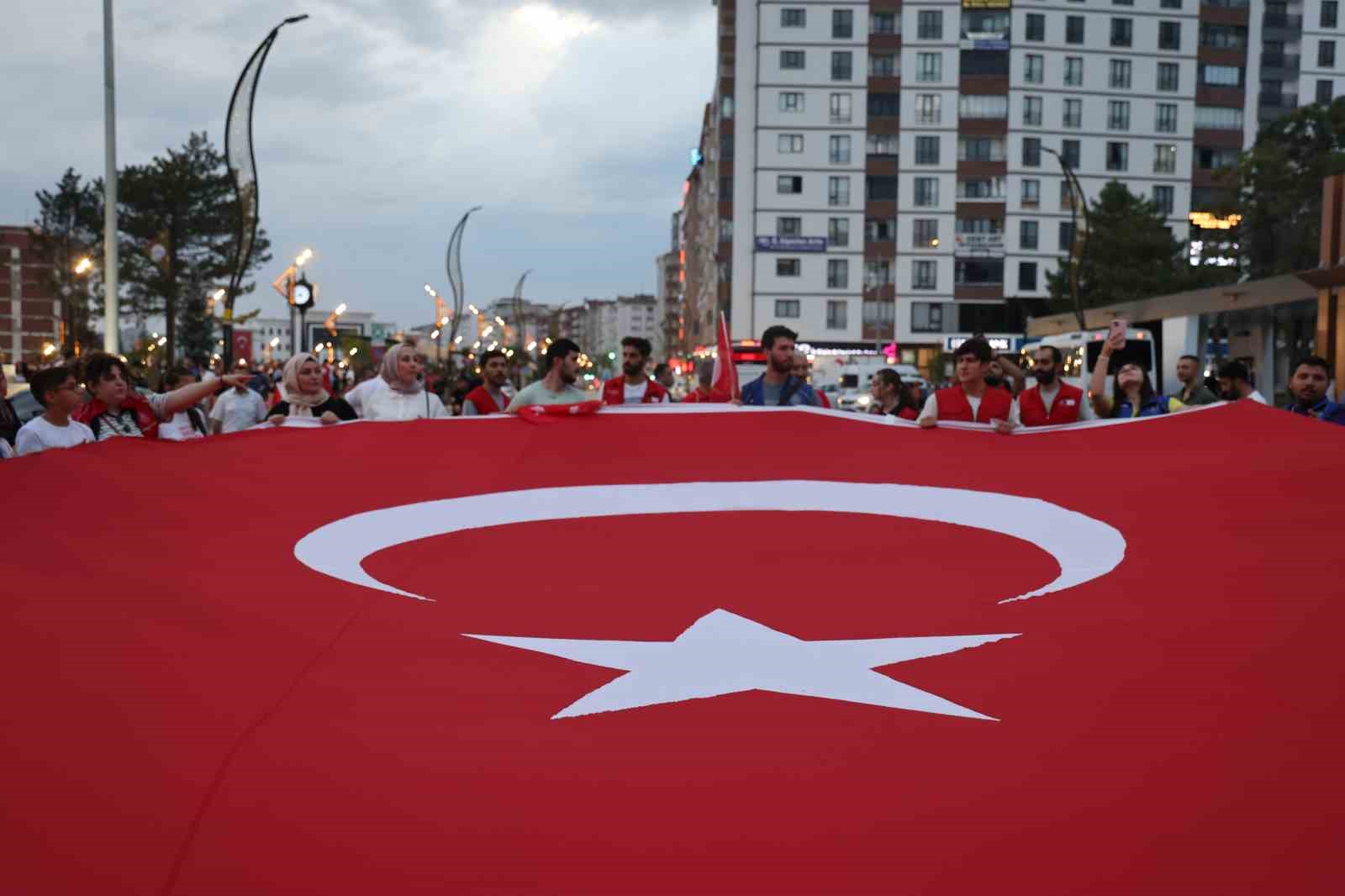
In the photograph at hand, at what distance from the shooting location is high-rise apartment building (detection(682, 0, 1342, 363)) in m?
72.2

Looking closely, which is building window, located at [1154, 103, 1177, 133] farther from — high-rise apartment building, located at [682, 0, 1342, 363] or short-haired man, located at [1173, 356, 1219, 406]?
short-haired man, located at [1173, 356, 1219, 406]

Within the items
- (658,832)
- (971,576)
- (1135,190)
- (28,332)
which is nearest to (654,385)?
(971,576)

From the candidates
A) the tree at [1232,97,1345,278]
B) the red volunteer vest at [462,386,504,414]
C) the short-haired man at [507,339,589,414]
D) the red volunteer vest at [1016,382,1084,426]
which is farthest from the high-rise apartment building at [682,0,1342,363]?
the short-haired man at [507,339,589,414]

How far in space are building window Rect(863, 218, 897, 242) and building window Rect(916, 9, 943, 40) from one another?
1123 cm

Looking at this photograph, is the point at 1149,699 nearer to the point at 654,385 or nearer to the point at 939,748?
the point at 939,748

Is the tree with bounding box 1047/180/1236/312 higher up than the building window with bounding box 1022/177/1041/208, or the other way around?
the building window with bounding box 1022/177/1041/208

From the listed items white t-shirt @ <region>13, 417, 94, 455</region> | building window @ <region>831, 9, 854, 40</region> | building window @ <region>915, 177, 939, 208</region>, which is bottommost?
white t-shirt @ <region>13, 417, 94, 455</region>

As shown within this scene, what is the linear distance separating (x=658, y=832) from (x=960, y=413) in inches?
223

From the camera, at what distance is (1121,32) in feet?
239

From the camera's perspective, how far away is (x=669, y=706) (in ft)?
10.2

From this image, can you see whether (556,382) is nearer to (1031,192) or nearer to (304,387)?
(304,387)

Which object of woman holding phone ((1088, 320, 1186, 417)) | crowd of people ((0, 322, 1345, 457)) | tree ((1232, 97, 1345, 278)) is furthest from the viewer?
tree ((1232, 97, 1345, 278))

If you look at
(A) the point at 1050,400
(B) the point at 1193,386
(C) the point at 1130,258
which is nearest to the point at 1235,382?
(B) the point at 1193,386

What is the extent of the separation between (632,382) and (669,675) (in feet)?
24.7
